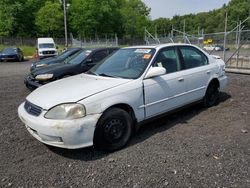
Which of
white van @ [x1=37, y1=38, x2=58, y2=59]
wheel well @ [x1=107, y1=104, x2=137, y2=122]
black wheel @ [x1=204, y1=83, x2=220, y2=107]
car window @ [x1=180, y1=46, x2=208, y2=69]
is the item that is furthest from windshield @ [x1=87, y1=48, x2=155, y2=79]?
white van @ [x1=37, y1=38, x2=58, y2=59]

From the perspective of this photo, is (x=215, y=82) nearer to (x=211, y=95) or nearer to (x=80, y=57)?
(x=211, y=95)

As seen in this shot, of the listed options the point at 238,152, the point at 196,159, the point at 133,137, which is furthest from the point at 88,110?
the point at 238,152

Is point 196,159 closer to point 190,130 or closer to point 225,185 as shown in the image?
point 225,185

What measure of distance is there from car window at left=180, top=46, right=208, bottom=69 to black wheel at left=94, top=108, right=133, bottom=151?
2.01 metres

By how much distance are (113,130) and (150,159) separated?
696mm

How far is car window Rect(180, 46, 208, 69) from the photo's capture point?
540 centimetres

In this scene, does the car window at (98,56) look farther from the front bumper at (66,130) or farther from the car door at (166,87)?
the front bumper at (66,130)

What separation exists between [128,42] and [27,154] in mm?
50145

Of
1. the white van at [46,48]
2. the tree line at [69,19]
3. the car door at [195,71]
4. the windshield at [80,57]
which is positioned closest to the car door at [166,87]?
the car door at [195,71]

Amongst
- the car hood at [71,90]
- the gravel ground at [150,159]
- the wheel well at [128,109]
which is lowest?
the gravel ground at [150,159]

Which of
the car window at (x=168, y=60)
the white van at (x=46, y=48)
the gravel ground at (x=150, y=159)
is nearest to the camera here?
the gravel ground at (x=150, y=159)

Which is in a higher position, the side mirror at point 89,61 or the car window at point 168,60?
the car window at point 168,60

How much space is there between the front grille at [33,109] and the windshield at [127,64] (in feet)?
4.45

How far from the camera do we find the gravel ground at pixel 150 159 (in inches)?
A: 128
